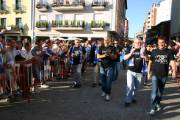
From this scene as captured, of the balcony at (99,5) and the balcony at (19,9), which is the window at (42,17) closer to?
the balcony at (19,9)

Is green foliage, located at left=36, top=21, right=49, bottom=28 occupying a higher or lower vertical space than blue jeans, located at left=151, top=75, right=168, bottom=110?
higher

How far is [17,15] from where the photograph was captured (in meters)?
45.6

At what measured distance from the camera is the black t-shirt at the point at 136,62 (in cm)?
887

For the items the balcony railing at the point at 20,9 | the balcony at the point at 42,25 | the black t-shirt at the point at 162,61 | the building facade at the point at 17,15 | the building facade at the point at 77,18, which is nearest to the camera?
the black t-shirt at the point at 162,61

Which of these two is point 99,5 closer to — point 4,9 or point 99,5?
point 99,5

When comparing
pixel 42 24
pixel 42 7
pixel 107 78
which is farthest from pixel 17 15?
pixel 107 78

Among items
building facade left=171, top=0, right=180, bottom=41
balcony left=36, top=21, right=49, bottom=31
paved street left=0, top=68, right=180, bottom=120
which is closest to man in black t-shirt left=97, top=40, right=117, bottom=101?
paved street left=0, top=68, right=180, bottom=120

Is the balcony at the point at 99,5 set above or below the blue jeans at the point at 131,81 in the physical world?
above

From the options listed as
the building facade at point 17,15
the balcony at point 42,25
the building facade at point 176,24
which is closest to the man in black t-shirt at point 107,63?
the building facade at point 176,24

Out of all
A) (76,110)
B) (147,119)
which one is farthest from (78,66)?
(147,119)

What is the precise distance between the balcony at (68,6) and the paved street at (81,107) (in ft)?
104

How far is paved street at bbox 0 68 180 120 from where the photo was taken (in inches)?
302

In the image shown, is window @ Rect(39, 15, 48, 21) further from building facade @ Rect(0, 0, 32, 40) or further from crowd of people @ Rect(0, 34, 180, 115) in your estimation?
crowd of people @ Rect(0, 34, 180, 115)

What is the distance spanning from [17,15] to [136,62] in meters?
39.0
